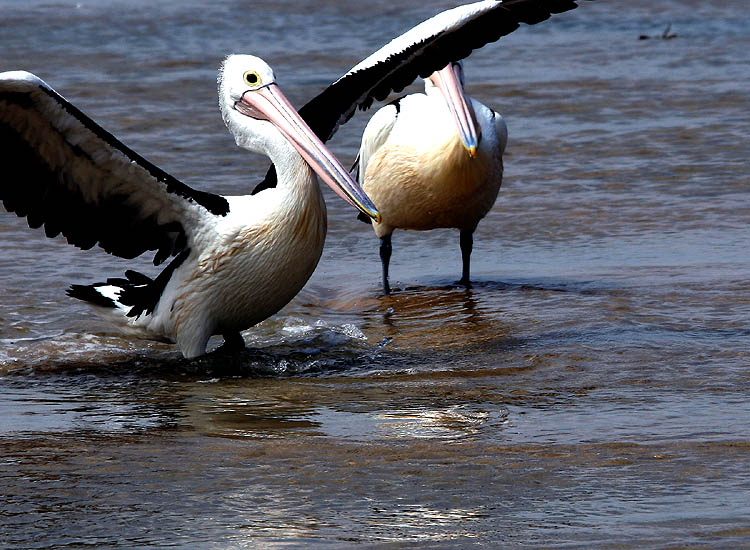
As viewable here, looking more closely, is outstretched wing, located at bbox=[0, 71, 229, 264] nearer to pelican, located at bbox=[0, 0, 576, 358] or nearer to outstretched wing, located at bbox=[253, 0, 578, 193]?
pelican, located at bbox=[0, 0, 576, 358]

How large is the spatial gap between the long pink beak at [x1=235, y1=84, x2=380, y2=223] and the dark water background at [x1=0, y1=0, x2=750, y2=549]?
2.28ft

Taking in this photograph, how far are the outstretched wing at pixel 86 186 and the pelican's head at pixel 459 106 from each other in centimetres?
179

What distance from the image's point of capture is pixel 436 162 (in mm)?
7539

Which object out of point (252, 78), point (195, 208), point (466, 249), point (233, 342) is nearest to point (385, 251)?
point (466, 249)

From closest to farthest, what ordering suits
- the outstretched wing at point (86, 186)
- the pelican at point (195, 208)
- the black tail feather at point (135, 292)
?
the outstretched wing at point (86, 186)
the pelican at point (195, 208)
the black tail feather at point (135, 292)

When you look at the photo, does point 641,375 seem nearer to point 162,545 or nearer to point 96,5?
point 162,545

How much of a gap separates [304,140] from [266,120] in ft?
0.78

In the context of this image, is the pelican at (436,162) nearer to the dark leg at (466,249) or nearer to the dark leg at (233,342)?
the dark leg at (466,249)

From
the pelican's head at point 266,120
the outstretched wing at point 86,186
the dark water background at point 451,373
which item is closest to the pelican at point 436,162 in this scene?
the dark water background at point 451,373

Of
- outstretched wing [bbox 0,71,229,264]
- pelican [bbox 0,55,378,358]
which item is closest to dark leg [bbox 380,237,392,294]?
pelican [bbox 0,55,378,358]

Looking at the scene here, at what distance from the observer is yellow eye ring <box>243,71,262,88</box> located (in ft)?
19.6

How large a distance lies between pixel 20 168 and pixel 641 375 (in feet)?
8.19

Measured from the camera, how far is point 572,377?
558cm

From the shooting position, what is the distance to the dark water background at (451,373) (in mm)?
3949
